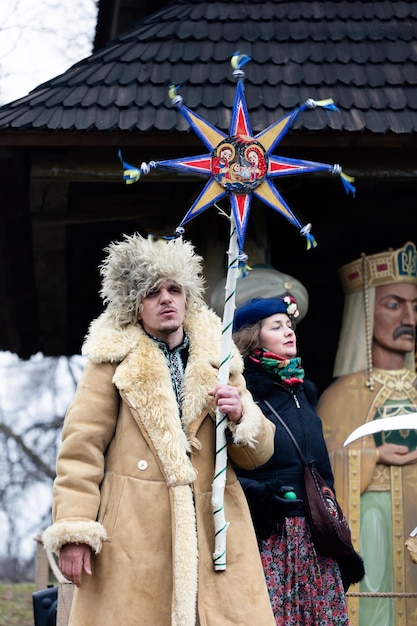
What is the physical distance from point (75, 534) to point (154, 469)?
14.6 inches

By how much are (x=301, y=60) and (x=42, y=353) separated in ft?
14.2

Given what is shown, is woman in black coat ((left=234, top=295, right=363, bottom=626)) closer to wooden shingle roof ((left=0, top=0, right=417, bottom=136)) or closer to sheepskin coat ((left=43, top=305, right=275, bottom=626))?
sheepskin coat ((left=43, top=305, right=275, bottom=626))

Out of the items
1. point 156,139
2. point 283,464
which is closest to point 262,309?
point 283,464

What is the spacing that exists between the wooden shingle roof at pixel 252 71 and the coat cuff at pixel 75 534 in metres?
2.74

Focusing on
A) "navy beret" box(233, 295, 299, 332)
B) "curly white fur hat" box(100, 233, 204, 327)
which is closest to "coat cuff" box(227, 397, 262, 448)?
"curly white fur hat" box(100, 233, 204, 327)

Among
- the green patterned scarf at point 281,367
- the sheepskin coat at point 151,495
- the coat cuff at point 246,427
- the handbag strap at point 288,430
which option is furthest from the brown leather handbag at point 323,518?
the coat cuff at point 246,427

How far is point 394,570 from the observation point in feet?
21.6

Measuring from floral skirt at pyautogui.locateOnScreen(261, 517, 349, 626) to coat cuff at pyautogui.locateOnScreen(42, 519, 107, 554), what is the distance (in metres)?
1.03

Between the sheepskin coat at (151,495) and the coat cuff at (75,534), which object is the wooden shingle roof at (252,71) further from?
the coat cuff at (75,534)

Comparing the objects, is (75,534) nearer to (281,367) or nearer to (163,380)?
(163,380)

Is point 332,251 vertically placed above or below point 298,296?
above

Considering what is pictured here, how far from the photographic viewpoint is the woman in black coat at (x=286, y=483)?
489 centimetres

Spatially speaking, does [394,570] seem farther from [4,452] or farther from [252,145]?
[4,452]

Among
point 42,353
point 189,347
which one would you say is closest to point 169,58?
point 189,347
